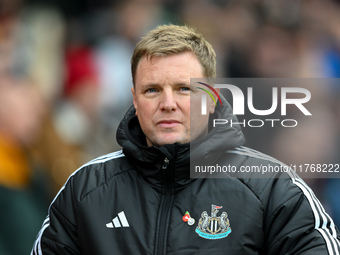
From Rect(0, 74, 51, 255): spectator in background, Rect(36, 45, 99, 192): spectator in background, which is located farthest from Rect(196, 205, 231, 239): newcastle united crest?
Rect(36, 45, 99, 192): spectator in background

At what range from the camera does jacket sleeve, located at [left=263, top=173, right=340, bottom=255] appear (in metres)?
2.04

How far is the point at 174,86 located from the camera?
2.29m

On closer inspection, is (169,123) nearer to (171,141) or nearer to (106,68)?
(171,141)

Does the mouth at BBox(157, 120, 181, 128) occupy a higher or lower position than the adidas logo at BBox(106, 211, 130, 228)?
higher

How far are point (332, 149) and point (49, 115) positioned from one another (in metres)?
2.14

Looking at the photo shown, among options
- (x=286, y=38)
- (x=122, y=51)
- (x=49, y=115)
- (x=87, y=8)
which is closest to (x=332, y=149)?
(x=286, y=38)

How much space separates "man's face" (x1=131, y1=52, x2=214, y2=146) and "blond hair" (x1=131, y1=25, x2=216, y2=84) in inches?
1.0

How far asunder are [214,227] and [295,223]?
12.2 inches

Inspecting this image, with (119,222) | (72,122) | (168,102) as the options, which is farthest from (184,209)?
(72,122)

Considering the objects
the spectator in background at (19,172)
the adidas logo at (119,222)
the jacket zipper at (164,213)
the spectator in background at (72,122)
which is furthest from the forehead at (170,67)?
the spectator in background at (72,122)

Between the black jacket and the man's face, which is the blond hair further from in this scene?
the black jacket

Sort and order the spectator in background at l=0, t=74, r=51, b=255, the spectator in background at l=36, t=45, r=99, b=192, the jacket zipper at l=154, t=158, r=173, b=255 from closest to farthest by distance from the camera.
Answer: the jacket zipper at l=154, t=158, r=173, b=255
the spectator in background at l=0, t=74, r=51, b=255
the spectator in background at l=36, t=45, r=99, b=192

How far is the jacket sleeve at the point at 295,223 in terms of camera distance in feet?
6.68

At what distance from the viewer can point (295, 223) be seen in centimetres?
207
